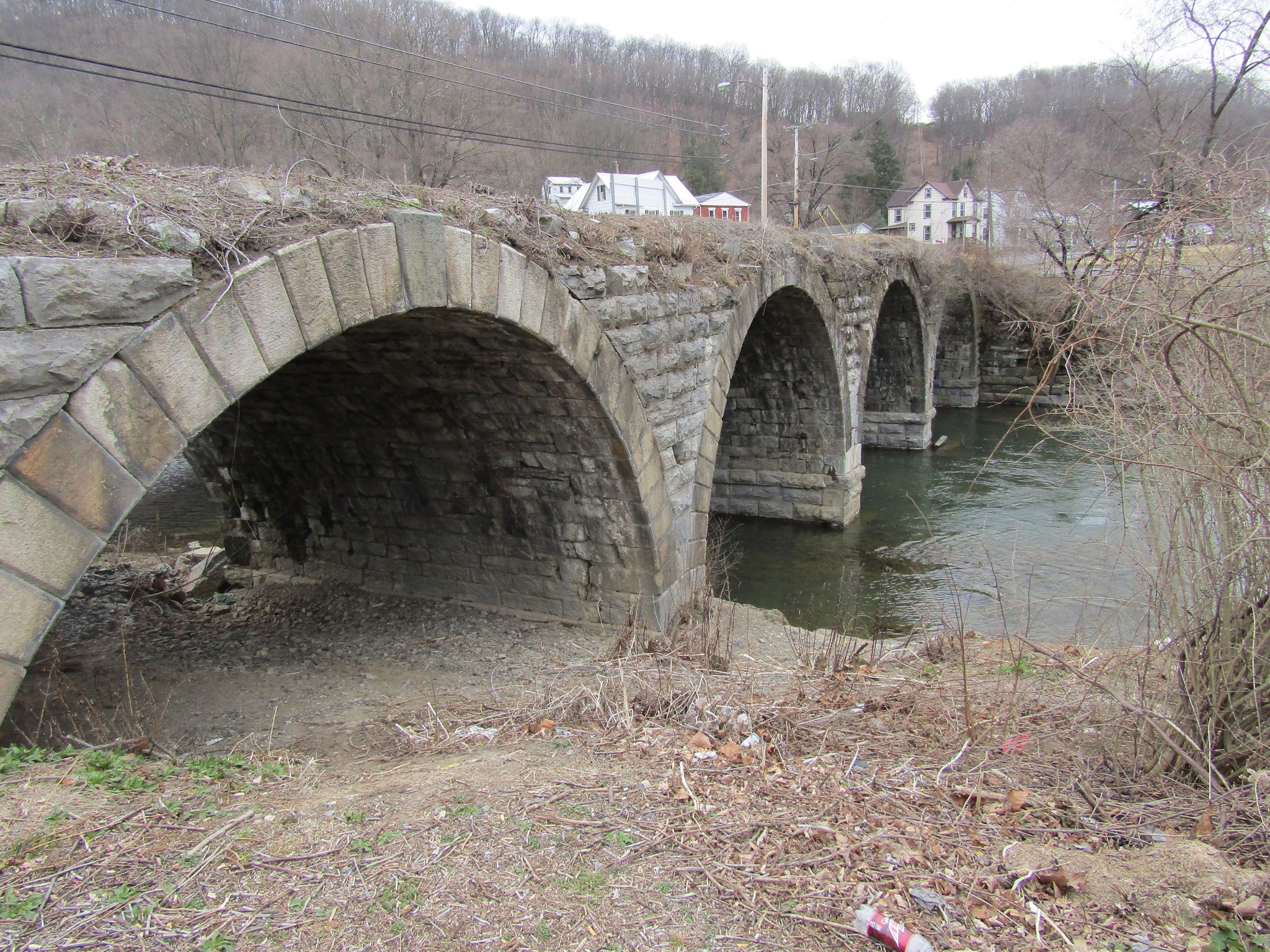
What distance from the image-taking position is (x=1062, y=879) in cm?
257

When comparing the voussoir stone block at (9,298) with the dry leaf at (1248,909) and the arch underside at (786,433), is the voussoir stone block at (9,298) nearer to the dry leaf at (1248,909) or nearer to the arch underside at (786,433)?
A: the dry leaf at (1248,909)

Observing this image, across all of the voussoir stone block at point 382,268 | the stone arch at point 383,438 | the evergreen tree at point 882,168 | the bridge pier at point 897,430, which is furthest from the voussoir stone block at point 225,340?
the evergreen tree at point 882,168

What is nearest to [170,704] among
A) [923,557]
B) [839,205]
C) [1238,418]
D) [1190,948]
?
[1190,948]

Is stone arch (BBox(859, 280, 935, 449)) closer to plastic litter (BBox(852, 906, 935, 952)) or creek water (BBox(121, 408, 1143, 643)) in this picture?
creek water (BBox(121, 408, 1143, 643))

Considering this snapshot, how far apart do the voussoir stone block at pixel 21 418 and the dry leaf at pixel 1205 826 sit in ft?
13.6

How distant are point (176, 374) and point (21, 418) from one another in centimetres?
58

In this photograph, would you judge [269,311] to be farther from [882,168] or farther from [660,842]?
[882,168]

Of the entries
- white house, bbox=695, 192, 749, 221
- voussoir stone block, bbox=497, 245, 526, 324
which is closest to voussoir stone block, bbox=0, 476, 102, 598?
voussoir stone block, bbox=497, 245, 526, 324

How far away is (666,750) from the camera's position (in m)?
3.72

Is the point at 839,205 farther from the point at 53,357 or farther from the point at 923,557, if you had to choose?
the point at 53,357

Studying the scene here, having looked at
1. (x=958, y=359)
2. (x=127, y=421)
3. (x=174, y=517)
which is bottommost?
(x=174, y=517)

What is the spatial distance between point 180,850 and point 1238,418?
385 cm

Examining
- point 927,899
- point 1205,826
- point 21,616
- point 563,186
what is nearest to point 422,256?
point 21,616

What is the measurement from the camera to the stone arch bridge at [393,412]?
9.78ft
